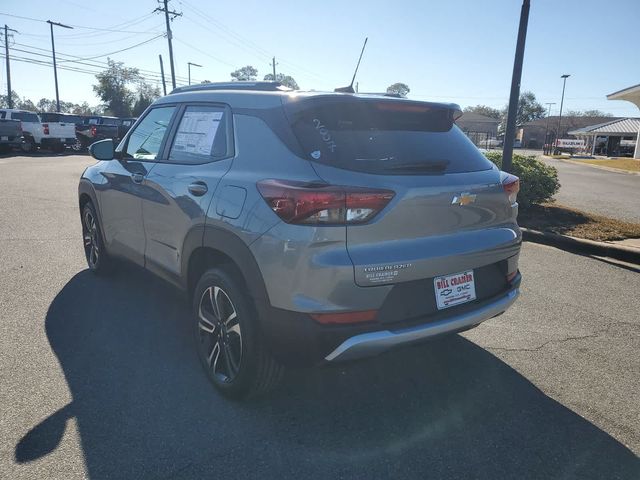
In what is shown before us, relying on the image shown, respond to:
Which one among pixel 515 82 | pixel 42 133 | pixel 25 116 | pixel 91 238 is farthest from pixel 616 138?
pixel 91 238

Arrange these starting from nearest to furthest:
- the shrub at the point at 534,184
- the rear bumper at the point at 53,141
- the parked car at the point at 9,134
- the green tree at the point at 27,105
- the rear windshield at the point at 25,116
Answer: the shrub at the point at 534,184 < the parked car at the point at 9,134 < the rear windshield at the point at 25,116 < the rear bumper at the point at 53,141 < the green tree at the point at 27,105

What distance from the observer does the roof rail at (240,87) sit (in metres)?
3.20

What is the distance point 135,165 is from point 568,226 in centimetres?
662

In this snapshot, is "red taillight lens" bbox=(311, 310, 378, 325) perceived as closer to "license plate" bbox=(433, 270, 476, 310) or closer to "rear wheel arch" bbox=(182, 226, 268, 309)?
"rear wheel arch" bbox=(182, 226, 268, 309)

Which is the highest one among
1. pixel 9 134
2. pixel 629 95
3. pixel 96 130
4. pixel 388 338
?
pixel 629 95

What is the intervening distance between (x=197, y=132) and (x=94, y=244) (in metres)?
2.46

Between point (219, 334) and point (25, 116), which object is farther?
point (25, 116)

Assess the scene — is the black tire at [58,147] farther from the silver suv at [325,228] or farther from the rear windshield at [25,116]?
the silver suv at [325,228]

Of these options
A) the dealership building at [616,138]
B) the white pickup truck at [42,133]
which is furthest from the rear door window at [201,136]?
the dealership building at [616,138]

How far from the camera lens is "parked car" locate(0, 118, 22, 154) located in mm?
22547

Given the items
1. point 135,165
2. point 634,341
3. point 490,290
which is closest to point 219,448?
point 490,290

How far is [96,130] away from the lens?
26.8m

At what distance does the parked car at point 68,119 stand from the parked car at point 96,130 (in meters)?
0.24

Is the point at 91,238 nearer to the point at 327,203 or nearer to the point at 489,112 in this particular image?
the point at 327,203
